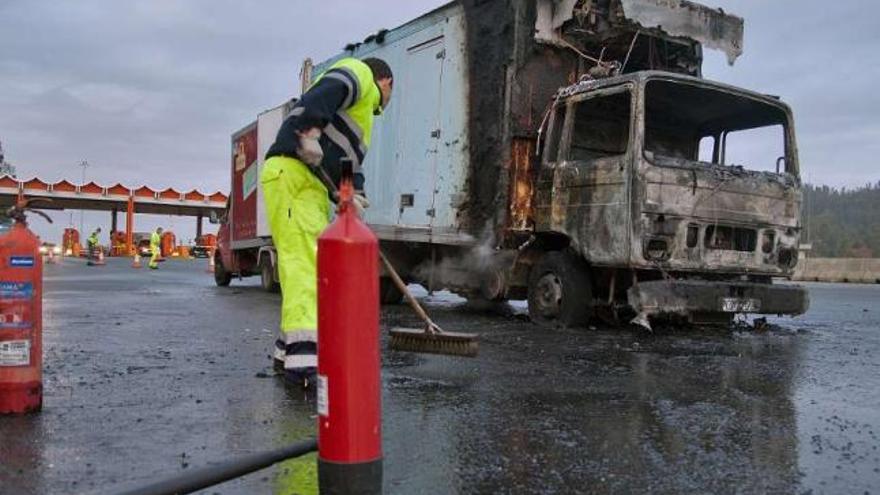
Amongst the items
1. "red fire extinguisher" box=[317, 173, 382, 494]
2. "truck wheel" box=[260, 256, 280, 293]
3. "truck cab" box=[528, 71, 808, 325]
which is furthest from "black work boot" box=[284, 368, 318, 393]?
"truck wheel" box=[260, 256, 280, 293]

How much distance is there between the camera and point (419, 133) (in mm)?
9664

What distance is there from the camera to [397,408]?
392cm

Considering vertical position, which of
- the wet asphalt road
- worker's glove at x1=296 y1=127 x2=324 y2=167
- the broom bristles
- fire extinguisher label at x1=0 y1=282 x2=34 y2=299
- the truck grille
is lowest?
the wet asphalt road

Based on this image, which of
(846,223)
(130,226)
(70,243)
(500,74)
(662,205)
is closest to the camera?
(662,205)

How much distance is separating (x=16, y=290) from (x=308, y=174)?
64.8 inches

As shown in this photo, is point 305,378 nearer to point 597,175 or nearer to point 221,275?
point 597,175

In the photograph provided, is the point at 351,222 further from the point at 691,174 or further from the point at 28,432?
the point at 691,174

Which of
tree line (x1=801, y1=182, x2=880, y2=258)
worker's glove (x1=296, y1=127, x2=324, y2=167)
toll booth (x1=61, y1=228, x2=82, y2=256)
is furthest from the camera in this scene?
toll booth (x1=61, y1=228, x2=82, y2=256)

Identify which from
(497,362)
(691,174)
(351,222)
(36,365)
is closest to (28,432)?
(36,365)

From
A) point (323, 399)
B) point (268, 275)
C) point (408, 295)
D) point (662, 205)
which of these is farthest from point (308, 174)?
point (268, 275)

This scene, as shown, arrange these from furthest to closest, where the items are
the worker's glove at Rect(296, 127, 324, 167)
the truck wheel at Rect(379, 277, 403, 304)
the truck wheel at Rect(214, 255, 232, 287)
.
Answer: the truck wheel at Rect(214, 255, 232, 287) → the truck wheel at Rect(379, 277, 403, 304) → the worker's glove at Rect(296, 127, 324, 167)

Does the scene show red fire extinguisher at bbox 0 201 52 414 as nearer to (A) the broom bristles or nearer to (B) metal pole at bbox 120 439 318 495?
(B) metal pole at bbox 120 439 318 495

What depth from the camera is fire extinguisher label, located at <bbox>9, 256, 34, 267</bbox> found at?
3.59 meters

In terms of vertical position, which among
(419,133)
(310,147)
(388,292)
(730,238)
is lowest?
(388,292)
